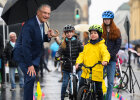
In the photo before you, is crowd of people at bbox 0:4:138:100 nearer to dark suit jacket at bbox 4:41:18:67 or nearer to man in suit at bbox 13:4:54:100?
man in suit at bbox 13:4:54:100

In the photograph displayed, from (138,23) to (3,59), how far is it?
54.4 m

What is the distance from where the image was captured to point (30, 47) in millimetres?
5277

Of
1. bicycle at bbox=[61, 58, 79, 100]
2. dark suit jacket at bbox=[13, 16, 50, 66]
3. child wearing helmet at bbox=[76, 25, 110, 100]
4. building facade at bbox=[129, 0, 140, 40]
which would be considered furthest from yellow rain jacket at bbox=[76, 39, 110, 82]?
building facade at bbox=[129, 0, 140, 40]

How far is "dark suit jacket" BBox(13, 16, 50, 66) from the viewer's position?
207 inches

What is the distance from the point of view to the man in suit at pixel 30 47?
5262 mm

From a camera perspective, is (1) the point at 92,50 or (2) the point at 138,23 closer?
(1) the point at 92,50

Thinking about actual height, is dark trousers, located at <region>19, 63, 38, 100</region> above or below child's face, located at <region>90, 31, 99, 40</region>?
below

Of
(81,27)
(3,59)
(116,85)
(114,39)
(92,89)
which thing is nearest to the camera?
(92,89)

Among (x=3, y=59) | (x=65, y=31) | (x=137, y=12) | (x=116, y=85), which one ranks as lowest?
(x=116, y=85)

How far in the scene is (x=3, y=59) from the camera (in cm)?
1212

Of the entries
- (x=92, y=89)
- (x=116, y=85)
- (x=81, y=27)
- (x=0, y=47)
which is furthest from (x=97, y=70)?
(x=81, y=27)

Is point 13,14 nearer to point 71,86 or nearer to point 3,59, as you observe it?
point 71,86

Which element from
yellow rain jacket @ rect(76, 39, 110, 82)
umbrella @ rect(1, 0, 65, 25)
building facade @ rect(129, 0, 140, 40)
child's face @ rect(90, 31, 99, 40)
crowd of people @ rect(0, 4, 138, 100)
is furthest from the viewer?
building facade @ rect(129, 0, 140, 40)

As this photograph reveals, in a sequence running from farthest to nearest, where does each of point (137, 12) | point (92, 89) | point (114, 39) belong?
point (137, 12), point (114, 39), point (92, 89)
